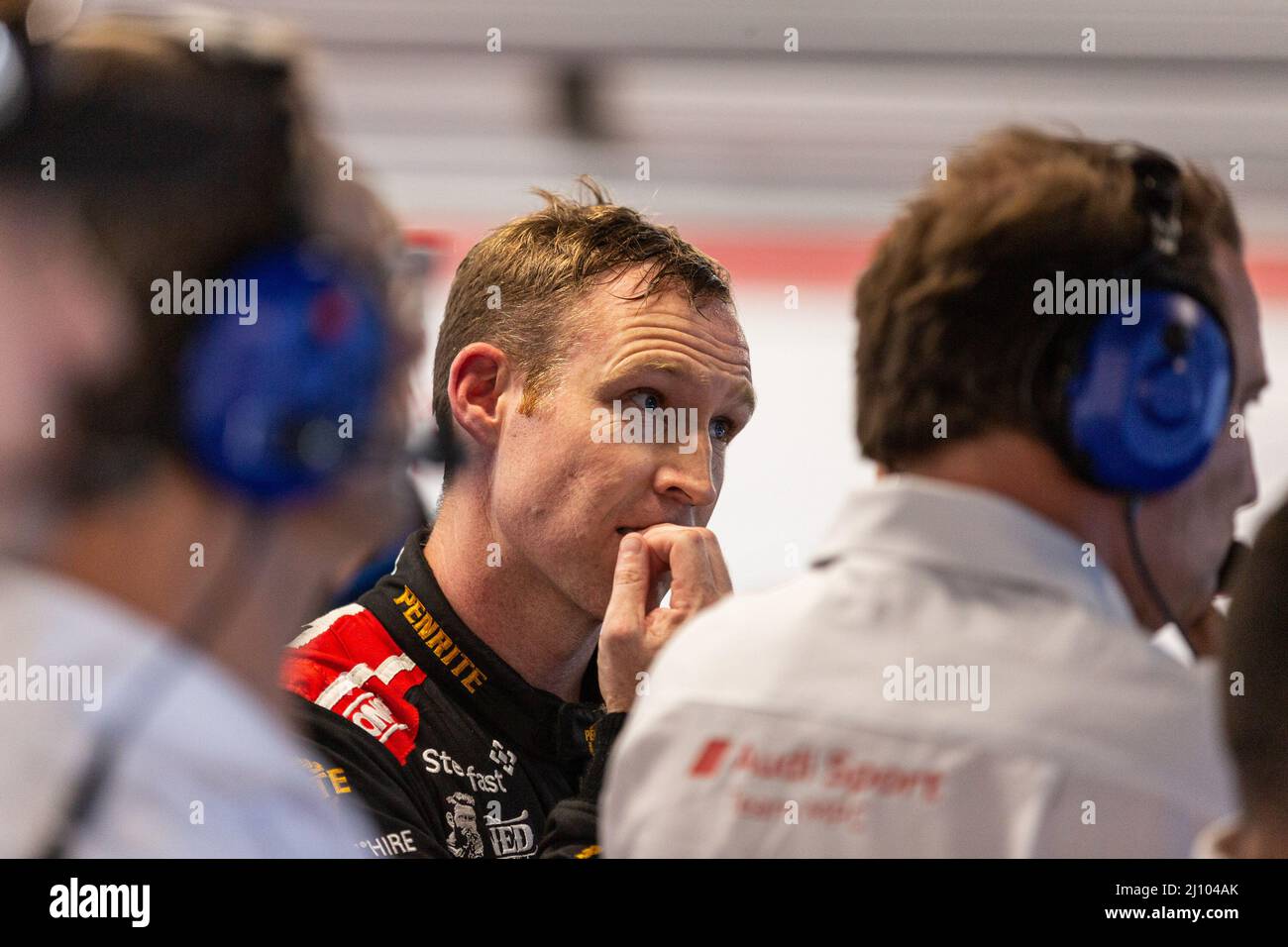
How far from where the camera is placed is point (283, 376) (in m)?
0.76

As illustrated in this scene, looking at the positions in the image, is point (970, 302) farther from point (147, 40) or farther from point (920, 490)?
point (147, 40)

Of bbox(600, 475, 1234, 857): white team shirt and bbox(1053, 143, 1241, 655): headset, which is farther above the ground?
bbox(1053, 143, 1241, 655): headset

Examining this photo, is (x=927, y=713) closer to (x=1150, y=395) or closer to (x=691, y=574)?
(x=1150, y=395)

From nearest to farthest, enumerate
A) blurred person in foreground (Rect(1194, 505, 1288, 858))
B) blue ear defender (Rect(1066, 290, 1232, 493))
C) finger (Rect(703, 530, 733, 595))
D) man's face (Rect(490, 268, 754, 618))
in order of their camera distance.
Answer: blurred person in foreground (Rect(1194, 505, 1288, 858)) < blue ear defender (Rect(1066, 290, 1232, 493)) < finger (Rect(703, 530, 733, 595)) < man's face (Rect(490, 268, 754, 618))

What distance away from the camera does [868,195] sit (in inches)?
110

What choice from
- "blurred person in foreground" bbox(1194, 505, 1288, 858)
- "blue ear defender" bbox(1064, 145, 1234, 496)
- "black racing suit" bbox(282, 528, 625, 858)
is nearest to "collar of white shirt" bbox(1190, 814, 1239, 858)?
"blurred person in foreground" bbox(1194, 505, 1288, 858)

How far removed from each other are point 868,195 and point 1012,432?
75.7 inches

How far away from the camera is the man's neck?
149 centimetres

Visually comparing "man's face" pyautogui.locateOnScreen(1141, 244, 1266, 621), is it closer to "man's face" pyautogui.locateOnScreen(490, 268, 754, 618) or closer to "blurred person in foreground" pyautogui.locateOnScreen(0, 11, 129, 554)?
"man's face" pyautogui.locateOnScreen(490, 268, 754, 618)

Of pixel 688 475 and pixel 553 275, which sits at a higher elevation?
pixel 553 275

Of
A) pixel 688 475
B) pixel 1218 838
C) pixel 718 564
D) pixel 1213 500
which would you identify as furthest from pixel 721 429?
pixel 1218 838

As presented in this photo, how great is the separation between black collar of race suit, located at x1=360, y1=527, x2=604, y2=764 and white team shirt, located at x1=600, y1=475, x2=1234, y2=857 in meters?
0.47

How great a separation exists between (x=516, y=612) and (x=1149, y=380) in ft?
2.53
